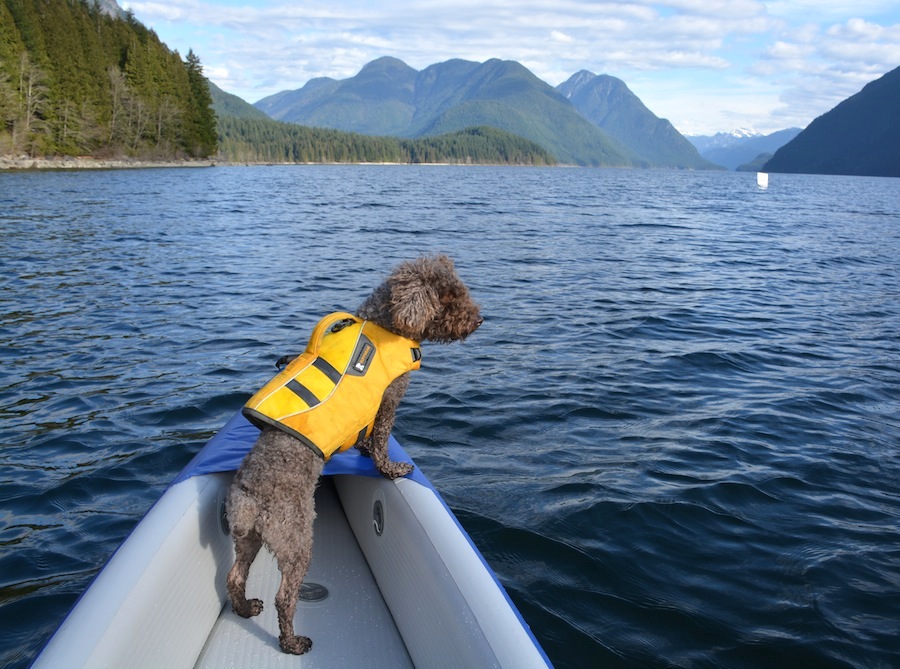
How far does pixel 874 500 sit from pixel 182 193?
1734 inches

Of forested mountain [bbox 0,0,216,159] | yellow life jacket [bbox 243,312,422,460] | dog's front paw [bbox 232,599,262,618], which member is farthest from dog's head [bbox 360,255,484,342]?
forested mountain [bbox 0,0,216,159]

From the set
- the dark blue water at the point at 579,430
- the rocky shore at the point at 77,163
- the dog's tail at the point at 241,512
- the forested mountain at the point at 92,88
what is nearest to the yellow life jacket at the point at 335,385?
the dog's tail at the point at 241,512

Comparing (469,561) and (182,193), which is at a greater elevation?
(182,193)

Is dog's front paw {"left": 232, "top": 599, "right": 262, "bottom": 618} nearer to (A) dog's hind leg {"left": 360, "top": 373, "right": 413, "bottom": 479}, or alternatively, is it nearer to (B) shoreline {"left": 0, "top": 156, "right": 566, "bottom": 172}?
(A) dog's hind leg {"left": 360, "top": 373, "right": 413, "bottom": 479}

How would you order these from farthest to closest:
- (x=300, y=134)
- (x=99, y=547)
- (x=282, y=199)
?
(x=300, y=134), (x=282, y=199), (x=99, y=547)

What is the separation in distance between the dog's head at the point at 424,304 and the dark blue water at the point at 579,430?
2058 millimetres

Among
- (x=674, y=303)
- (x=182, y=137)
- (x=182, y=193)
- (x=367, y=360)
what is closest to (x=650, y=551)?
(x=367, y=360)

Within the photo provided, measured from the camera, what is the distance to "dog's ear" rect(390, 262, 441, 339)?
407 centimetres

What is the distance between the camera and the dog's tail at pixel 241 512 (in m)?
3.49

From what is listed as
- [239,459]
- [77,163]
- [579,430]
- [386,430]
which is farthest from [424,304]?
[77,163]

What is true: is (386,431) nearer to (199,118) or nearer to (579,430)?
(579,430)

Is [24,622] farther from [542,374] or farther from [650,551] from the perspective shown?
[542,374]

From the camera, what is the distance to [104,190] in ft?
137

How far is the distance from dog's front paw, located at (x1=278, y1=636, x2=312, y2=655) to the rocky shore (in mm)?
70572
